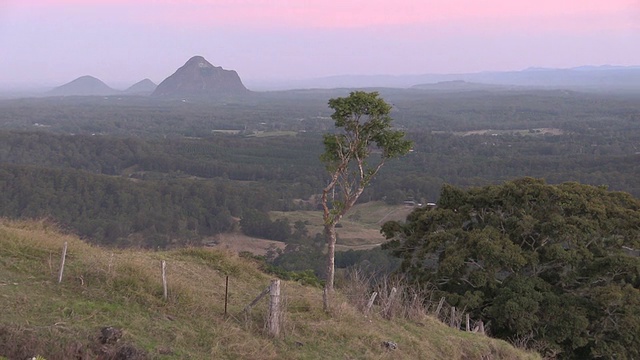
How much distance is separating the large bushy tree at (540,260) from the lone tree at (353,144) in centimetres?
391

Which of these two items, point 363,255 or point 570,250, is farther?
point 363,255

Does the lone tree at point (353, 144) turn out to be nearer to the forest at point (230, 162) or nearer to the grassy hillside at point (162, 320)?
the grassy hillside at point (162, 320)

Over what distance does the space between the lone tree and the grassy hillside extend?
1518 millimetres

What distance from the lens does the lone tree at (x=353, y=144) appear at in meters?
9.63

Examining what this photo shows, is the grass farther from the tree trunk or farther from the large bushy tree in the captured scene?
the tree trunk

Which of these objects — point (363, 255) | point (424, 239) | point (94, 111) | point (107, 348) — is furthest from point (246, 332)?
point (94, 111)

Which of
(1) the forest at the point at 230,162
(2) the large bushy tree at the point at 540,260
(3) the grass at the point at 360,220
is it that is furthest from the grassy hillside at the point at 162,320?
(3) the grass at the point at 360,220

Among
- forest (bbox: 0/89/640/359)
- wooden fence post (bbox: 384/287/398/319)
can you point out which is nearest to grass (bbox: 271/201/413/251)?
forest (bbox: 0/89/640/359)

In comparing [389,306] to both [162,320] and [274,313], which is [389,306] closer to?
[274,313]

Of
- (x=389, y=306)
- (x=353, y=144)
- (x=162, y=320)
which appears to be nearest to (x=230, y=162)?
(x=353, y=144)

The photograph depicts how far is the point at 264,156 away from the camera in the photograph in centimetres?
7138

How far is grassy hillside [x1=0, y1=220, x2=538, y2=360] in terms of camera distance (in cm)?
670

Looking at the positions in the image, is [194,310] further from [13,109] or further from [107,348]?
[13,109]

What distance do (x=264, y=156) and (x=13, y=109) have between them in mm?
74651
